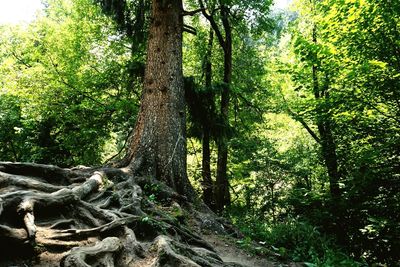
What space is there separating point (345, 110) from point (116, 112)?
8050mm

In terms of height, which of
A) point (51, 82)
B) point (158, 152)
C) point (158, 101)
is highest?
point (51, 82)

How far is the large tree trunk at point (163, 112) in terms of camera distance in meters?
6.72

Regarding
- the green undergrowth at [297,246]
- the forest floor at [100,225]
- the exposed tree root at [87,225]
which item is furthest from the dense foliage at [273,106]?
the exposed tree root at [87,225]

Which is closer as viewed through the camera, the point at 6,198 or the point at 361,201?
the point at 6,198

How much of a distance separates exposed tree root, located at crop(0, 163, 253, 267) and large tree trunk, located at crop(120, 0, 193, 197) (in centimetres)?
112

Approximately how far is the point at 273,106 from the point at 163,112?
11.1 metres

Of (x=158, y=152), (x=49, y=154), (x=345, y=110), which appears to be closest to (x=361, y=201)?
(x=345, y=110)

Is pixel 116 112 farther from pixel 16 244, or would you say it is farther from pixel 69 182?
pixel 16 244

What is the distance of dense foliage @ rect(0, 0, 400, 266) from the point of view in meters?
7.71

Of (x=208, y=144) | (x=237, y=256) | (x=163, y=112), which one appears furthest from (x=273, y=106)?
(x=237, y=256)

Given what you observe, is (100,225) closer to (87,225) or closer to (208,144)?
(87,225)

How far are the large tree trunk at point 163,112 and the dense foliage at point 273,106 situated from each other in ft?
3.86

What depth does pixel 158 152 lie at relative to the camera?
Result: 22.2 feet

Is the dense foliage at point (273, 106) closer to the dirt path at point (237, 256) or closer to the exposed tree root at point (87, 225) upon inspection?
the dirt path at point (237, 256)
